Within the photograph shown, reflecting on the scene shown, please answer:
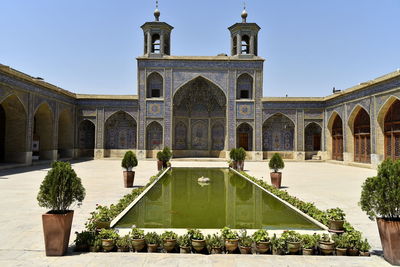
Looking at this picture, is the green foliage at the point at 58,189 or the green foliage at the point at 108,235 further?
the green foliage at the point at 108,235

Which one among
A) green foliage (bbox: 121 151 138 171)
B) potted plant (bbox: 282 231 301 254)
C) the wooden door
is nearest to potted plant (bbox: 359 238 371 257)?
potted plant (bbox: 282 231 301 254)

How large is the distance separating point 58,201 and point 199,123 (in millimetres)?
18885

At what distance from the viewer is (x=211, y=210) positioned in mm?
6000

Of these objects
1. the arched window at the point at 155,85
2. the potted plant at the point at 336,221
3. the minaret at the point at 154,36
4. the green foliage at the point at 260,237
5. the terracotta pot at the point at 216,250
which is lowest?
the terracotta pot at the point at 216,250

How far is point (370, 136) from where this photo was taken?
49.5ft

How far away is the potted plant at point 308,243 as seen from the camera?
3.65 meters

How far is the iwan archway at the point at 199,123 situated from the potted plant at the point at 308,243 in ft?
58.8

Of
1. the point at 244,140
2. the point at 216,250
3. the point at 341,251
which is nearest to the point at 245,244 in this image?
the point at 216,250

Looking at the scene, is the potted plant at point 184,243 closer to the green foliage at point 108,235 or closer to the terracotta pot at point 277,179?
the green foliage at point 108,235

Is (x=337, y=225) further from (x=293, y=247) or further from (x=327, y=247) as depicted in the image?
(x=293, y=247)

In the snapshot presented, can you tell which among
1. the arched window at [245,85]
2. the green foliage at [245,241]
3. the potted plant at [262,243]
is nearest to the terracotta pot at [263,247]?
the potted plant at [262,243]

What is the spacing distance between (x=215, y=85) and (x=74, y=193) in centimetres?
1779

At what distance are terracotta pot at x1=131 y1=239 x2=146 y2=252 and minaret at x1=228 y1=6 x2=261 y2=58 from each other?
61.3 feet

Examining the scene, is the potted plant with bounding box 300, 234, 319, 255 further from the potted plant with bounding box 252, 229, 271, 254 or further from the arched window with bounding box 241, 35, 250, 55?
the arched window with bounding box 241, 35, 250, 55
